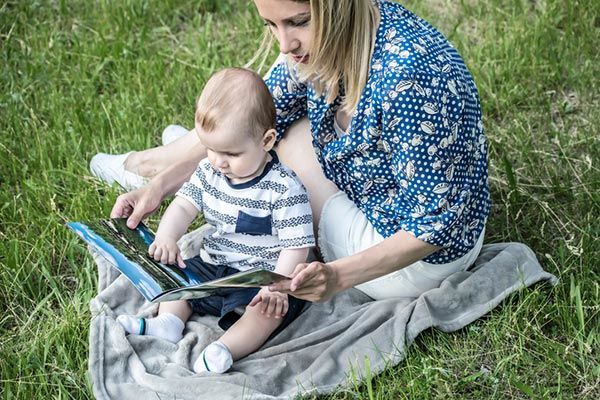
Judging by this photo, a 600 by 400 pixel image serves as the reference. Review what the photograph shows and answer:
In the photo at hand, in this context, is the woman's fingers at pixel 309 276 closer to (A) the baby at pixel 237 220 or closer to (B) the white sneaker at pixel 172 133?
(A) the baby at pixel 237 220

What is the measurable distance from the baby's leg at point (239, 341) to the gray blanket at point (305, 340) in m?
0.03

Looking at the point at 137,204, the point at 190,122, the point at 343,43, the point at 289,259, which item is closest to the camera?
the point at 343,43

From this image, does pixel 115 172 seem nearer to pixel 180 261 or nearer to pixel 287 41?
pixel 180 261

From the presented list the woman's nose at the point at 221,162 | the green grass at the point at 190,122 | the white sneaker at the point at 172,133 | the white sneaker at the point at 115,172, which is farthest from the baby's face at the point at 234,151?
the white sneaker at the point at 172,133

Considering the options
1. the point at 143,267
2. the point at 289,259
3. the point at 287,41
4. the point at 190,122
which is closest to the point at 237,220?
the point at 289,259

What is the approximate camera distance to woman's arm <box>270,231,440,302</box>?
2.92 m

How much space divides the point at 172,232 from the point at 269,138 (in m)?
0.48

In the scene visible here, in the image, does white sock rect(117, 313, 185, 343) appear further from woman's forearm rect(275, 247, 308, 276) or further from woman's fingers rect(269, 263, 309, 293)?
woman's fingers rect(269, 263, 309, 293)

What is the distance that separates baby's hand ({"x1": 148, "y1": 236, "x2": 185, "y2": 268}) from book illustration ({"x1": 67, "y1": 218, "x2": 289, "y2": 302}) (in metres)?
0.02

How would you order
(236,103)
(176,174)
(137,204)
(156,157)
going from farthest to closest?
(156,157), (176,174), (137,204), (236,103)

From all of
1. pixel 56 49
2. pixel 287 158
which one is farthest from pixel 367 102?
pixel 56 49

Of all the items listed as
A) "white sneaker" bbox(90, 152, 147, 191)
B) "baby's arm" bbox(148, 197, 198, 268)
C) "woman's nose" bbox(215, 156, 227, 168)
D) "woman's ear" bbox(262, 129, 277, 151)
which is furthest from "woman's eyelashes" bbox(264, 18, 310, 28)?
"white sneaker" bbox(90, 152, 147, 191)

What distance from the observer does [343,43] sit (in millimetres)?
3037

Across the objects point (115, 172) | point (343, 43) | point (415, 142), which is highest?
point (343, 43)
